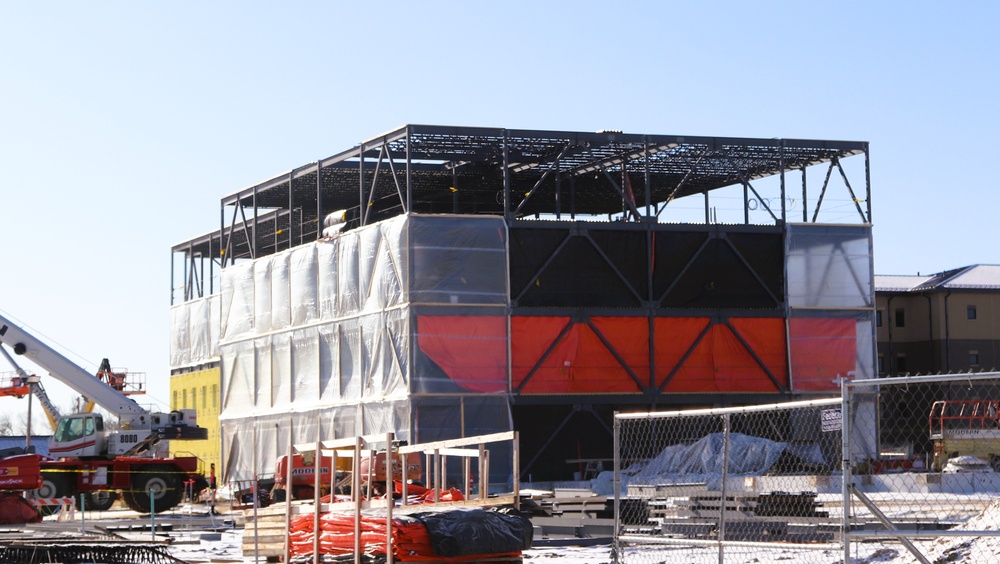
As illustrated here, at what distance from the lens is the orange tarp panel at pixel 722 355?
161 ft

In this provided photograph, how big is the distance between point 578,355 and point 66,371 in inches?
641

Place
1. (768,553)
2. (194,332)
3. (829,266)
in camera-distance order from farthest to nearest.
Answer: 1. (194,332)
2. (829,266)
3. (768,553)

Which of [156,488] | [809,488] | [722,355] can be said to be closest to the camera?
[809,488]

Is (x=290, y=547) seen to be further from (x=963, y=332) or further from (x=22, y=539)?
(x=963, y=332)

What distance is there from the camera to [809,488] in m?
32.5

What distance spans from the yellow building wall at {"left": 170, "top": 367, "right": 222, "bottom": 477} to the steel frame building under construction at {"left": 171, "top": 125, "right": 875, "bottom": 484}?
13.6m

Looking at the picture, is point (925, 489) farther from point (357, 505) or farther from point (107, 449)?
point (107, 449)

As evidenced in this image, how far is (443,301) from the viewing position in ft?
152

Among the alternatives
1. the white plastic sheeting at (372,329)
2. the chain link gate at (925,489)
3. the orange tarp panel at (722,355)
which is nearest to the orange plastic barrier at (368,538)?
the chain link gate at (925,489)

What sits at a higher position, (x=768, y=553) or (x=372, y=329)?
(x=372, y=329)

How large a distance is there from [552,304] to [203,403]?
28063mm

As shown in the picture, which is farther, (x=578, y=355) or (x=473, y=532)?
(x=578, y=355)

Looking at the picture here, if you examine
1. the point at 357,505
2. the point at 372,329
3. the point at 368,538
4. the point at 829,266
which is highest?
the point at 829,266

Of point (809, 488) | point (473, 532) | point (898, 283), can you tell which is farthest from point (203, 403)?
point (473, 532)
